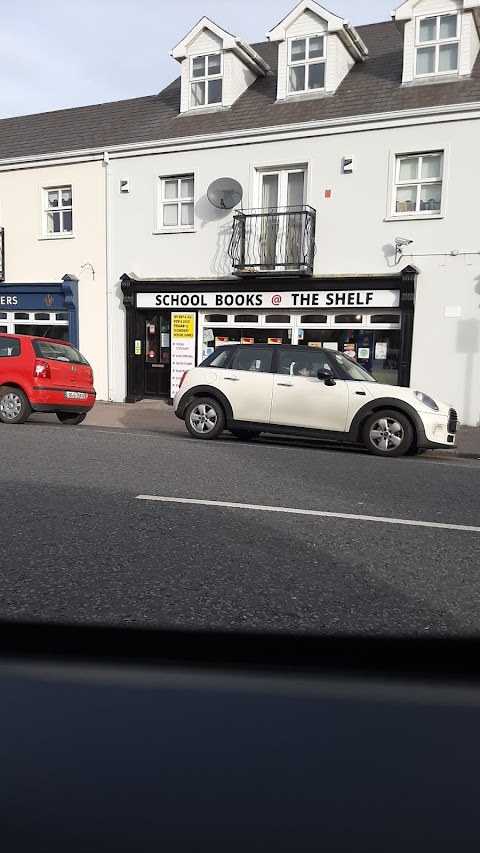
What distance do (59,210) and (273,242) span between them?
6.39 metres

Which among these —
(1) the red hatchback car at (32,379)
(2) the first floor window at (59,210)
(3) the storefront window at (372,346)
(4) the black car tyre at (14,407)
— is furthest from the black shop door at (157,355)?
(4) the black car tyre at (14,407)

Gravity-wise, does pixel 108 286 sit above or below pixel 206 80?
below

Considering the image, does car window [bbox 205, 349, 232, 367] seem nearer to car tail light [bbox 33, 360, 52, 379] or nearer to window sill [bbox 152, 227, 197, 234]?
car tail light [bbox 33, 360, 52, 379]

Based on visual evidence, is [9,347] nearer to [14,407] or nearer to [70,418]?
[14,407]

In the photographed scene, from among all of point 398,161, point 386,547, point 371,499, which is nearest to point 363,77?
point 398,161

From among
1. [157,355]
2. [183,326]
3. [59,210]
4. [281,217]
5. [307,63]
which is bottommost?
[157,355]

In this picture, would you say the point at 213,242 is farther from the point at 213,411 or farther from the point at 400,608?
the point at 400,608

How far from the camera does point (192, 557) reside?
13.3 feet

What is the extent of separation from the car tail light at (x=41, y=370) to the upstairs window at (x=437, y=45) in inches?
403

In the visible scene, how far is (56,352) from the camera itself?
11.8 meters

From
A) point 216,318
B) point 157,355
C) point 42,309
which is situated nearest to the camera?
point 216,318

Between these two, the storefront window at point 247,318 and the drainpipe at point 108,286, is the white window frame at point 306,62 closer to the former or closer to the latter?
the drainpipe at point 108,286

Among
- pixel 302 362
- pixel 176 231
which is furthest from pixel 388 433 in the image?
pixel 176 231

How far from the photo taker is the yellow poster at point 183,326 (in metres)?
16.5
